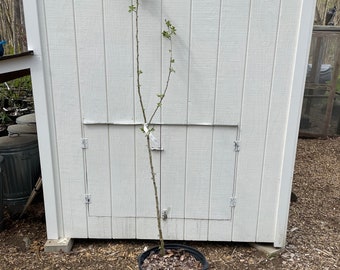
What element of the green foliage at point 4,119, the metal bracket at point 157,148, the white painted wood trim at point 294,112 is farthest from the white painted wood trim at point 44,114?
the green foliage at point 4,119

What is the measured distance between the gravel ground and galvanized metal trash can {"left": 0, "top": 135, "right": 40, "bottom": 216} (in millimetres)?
194

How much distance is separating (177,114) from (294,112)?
802 mm

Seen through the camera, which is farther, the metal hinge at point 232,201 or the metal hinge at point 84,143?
the metal hinge at point 232,201

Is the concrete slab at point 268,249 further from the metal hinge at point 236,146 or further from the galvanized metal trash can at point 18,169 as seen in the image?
the galvanized metal trash can at point 18,169

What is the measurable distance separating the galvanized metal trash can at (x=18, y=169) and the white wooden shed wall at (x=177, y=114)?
61cm

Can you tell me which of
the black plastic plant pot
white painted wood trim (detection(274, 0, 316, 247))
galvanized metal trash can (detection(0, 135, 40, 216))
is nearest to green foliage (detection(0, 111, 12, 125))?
galvanized metal trash can (detection(0, 135, 40, 216))

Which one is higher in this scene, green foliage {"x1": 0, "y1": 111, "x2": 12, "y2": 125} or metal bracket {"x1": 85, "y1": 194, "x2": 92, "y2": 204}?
green foliage {"x1": 0, "y1": 111, "x2": 12, "y2": 125}

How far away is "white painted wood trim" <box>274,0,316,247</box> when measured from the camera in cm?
208

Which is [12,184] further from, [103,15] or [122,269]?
[103,15]

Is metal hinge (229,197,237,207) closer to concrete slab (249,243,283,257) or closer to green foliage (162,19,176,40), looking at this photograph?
concrete slab (249,243,283,257)

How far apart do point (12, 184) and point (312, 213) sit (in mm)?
2852

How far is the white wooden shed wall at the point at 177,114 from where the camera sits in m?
2.11

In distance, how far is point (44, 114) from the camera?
2.29m

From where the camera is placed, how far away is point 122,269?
2.41 meters
